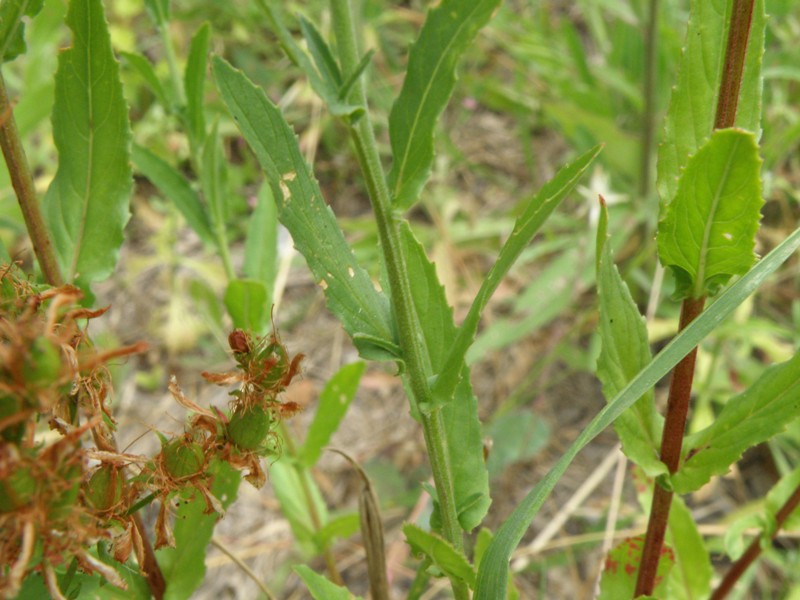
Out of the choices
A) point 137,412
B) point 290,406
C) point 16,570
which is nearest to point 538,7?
point 137,412

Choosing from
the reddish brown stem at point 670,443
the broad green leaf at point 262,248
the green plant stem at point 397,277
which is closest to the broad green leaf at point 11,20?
the green plant stem at point 397,277

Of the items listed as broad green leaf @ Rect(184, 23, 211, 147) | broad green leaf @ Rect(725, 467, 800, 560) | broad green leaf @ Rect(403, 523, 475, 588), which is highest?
broad green leaf @ Rect(184, 23, 211, 147)

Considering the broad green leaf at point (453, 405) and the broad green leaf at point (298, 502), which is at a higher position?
the broad green leaf at point (453, 405)

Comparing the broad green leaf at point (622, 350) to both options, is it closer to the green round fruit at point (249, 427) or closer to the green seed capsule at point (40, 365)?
the green round fruit at point (249, 427)

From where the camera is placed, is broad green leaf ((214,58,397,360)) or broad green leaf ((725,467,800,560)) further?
broad green leaf ((725,467,800,560))

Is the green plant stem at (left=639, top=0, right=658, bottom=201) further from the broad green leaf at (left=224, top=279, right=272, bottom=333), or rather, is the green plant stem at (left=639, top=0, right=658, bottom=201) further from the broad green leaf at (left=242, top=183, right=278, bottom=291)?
the broad green leaf at (left=224, top=279, right=272, bottom=333)

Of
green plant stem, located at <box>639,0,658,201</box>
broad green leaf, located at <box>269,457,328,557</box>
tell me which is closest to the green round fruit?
broad green leaf, located at <box>269,457,328,557</box>

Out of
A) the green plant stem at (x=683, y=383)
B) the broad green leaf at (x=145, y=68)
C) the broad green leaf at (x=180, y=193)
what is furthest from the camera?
the broad green leaf at (x=180, y=193)

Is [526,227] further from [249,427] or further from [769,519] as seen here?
[769,519]
